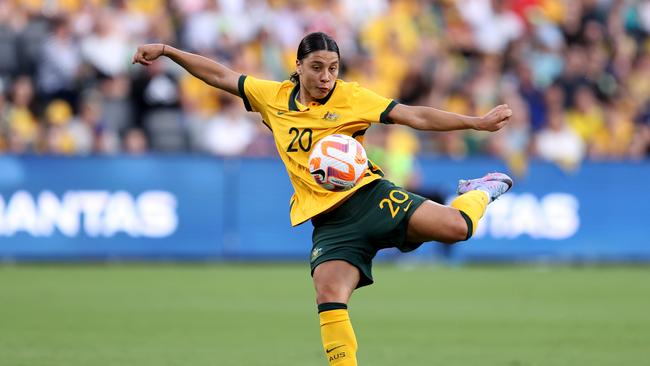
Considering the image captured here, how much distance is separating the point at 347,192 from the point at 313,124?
1.49 feet

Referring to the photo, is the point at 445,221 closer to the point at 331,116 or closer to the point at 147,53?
the point at 331,116

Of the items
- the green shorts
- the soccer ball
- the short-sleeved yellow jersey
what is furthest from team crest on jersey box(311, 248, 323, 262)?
the soccer ball

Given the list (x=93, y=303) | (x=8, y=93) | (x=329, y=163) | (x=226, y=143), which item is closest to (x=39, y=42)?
(x=8, y=93)

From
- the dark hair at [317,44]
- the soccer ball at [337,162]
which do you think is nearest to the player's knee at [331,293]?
the soccer ball at [337,162]

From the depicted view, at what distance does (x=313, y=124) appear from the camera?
23.6 feet

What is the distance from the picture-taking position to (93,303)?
12.7 m

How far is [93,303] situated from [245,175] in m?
5.62

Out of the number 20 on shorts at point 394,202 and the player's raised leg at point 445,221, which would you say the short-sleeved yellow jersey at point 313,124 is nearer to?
the number 20 on shorts at point 394,202

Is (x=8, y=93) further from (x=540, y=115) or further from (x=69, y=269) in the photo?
(x=540, y=115)

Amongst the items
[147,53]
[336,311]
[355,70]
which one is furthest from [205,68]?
[355,70]

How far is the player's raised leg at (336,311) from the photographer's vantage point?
22.1 feet

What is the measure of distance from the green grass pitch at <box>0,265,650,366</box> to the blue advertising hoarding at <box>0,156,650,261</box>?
0.40 m

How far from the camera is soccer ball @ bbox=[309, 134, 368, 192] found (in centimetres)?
688

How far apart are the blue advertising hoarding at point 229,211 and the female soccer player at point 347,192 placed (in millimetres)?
10415
